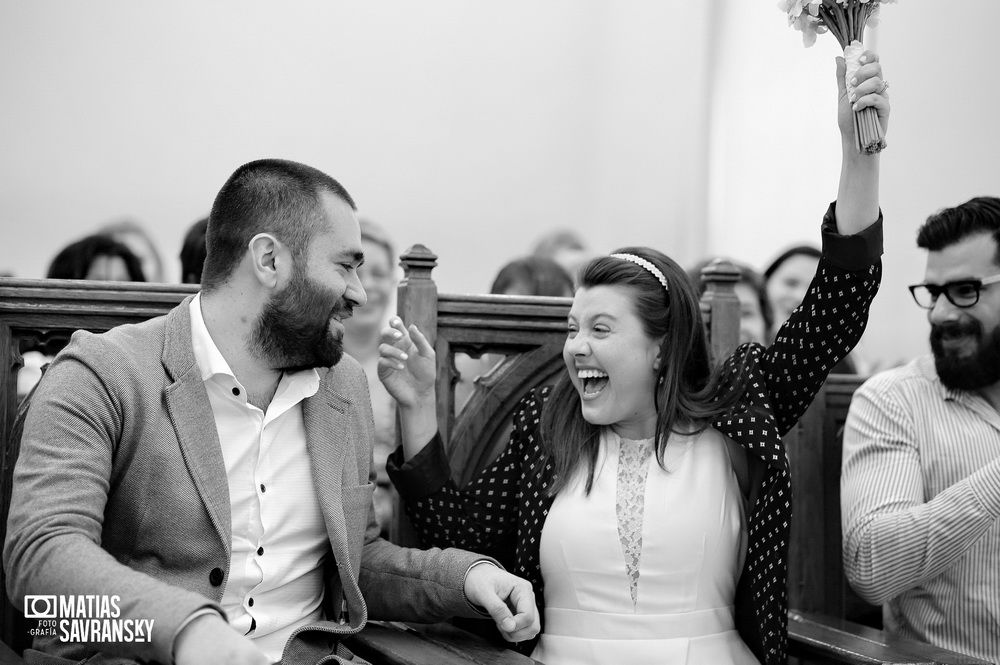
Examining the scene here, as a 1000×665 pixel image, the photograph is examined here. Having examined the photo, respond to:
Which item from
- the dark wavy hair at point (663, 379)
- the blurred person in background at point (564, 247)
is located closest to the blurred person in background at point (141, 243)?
the blurred person in background at point (564, 247)

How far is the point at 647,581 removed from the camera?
170cm

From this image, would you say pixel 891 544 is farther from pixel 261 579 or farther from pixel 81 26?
pixel 81 26

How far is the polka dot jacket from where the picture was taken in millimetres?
1684

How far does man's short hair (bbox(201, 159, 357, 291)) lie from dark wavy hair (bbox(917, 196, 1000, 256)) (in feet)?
4.11

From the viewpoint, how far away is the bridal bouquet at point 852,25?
1504 mm

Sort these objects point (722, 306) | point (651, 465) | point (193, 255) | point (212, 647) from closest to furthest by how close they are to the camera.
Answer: point (212, 647) < point (651, 465) < point (722, 306) < point (193, 255)

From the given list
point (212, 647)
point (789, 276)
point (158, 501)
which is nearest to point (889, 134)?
point (789, 276)

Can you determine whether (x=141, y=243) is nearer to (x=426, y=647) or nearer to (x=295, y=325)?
(x=295, y=325)

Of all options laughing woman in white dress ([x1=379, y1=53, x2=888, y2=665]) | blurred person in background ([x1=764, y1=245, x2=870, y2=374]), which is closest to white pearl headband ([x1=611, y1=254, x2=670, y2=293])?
laughing woman in white dress ([x1=379, y1=53, x2=888, y2=665])

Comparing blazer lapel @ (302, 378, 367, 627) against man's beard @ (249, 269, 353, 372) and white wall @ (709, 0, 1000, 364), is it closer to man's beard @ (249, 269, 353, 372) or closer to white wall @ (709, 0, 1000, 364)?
man's beard @ (249, 269, 353, 372)

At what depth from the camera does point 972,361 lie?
1927 millimetres

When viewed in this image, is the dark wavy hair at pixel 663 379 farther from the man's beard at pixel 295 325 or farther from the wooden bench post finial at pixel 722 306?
the man's beard at pixel 295 325

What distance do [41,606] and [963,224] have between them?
5.86ft

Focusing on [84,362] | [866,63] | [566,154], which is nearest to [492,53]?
[566,154]
